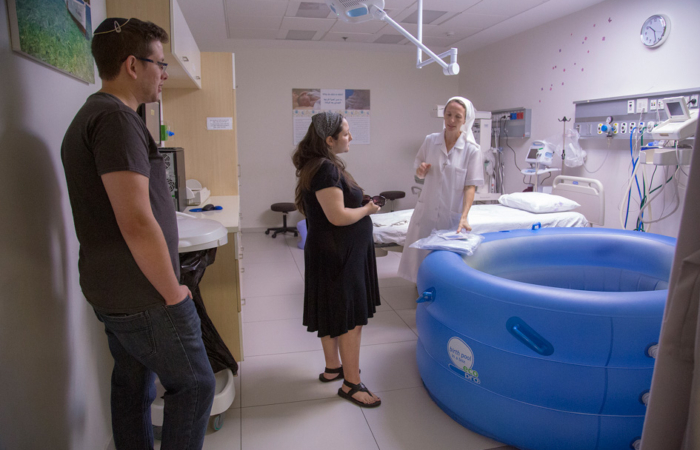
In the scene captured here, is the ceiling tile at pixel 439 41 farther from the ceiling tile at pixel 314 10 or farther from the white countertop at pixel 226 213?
the white countertop at pixel 226 213

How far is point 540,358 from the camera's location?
1615 mm

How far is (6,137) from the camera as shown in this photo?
40.4 inches

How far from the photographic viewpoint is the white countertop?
206 cm

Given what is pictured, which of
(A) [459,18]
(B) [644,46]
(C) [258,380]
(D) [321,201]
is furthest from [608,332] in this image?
(A) [459,18]

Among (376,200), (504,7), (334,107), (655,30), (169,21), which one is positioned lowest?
(376,200)

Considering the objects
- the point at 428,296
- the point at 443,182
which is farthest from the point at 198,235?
the point at 443,182

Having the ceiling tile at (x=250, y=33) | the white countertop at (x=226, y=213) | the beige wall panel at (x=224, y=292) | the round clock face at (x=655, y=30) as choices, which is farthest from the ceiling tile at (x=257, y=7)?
the round clock face at (x=655, y=30)

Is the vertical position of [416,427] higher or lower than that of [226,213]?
lower

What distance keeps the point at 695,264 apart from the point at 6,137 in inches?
52.9

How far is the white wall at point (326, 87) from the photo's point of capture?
577cm

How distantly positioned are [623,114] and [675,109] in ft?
2.29

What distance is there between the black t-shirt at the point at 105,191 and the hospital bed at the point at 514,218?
90.5 inches

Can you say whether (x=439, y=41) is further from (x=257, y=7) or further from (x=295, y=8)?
(x=257, y=7)

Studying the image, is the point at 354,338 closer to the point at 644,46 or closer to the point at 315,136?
the point at 315,136
